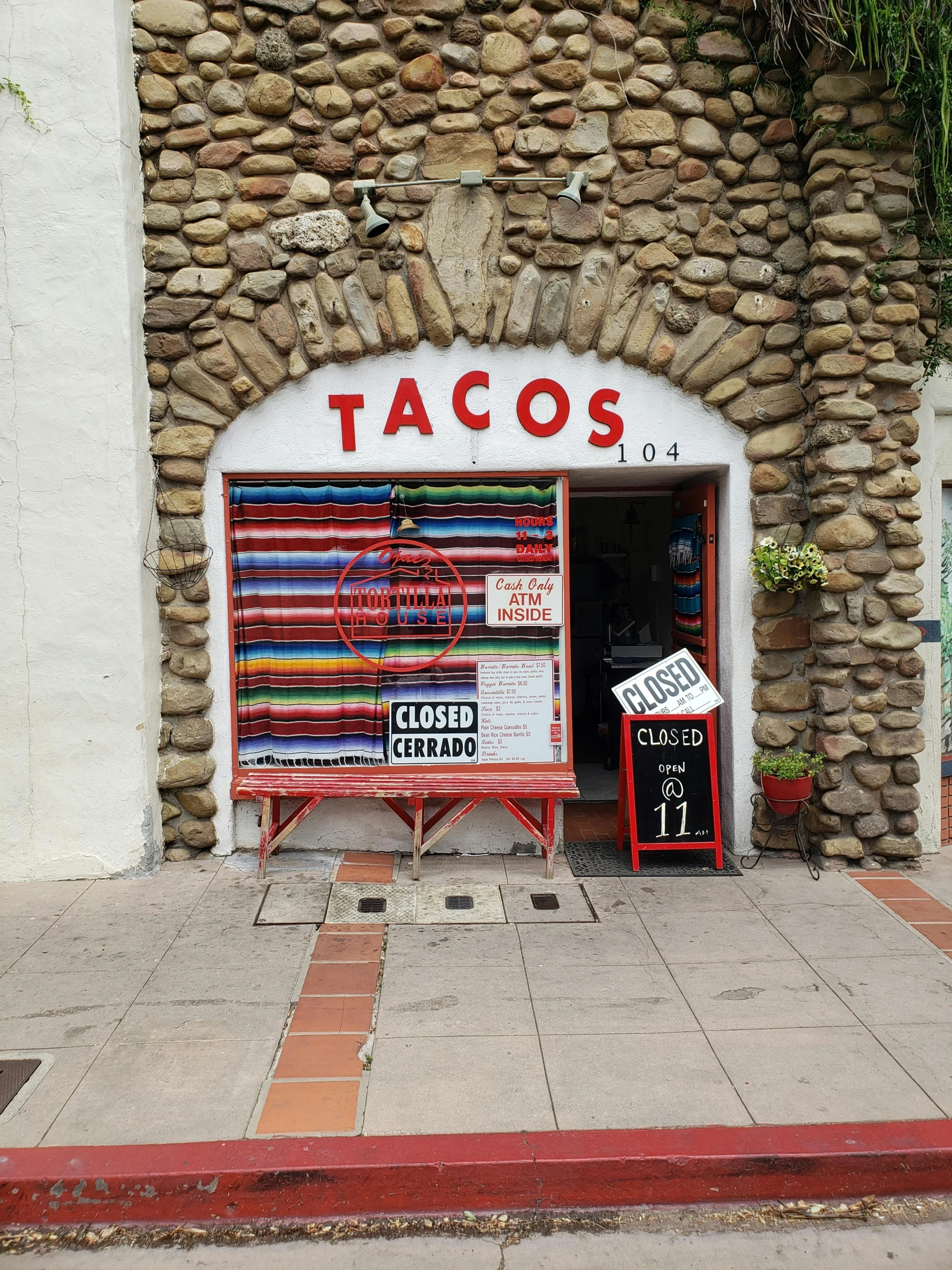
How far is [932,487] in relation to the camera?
605cm

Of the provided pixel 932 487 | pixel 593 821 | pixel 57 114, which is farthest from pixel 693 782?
pixel 57 114

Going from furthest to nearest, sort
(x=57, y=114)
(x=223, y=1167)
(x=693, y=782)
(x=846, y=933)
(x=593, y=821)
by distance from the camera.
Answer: (x=593, y=821) < (x=693, y=782) < (x=57, y=114) < (x=846, y=933) < (x=223, y=1167)

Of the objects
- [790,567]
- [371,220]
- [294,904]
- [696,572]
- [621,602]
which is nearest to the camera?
[294,904]

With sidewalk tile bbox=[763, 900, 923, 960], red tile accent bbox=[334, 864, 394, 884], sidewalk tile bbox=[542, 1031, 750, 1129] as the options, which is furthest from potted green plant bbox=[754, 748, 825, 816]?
red tile accent bbox=[334, 864, 394, 884]

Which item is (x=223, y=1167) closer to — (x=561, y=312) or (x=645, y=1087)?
(x=645, y=1087)

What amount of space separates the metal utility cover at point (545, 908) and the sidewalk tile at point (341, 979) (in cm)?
93

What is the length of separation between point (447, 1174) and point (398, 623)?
138 inches

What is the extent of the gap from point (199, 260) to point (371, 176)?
115 centimetres

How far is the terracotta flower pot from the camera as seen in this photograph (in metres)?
5.76

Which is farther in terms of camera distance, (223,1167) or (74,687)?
(74,687)

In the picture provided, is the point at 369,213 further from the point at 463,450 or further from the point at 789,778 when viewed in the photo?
the point at 789,778

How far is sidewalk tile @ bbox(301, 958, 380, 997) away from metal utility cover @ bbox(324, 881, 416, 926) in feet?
1.63

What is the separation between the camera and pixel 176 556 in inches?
230

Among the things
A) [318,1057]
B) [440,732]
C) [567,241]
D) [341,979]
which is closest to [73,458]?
[440,732]
